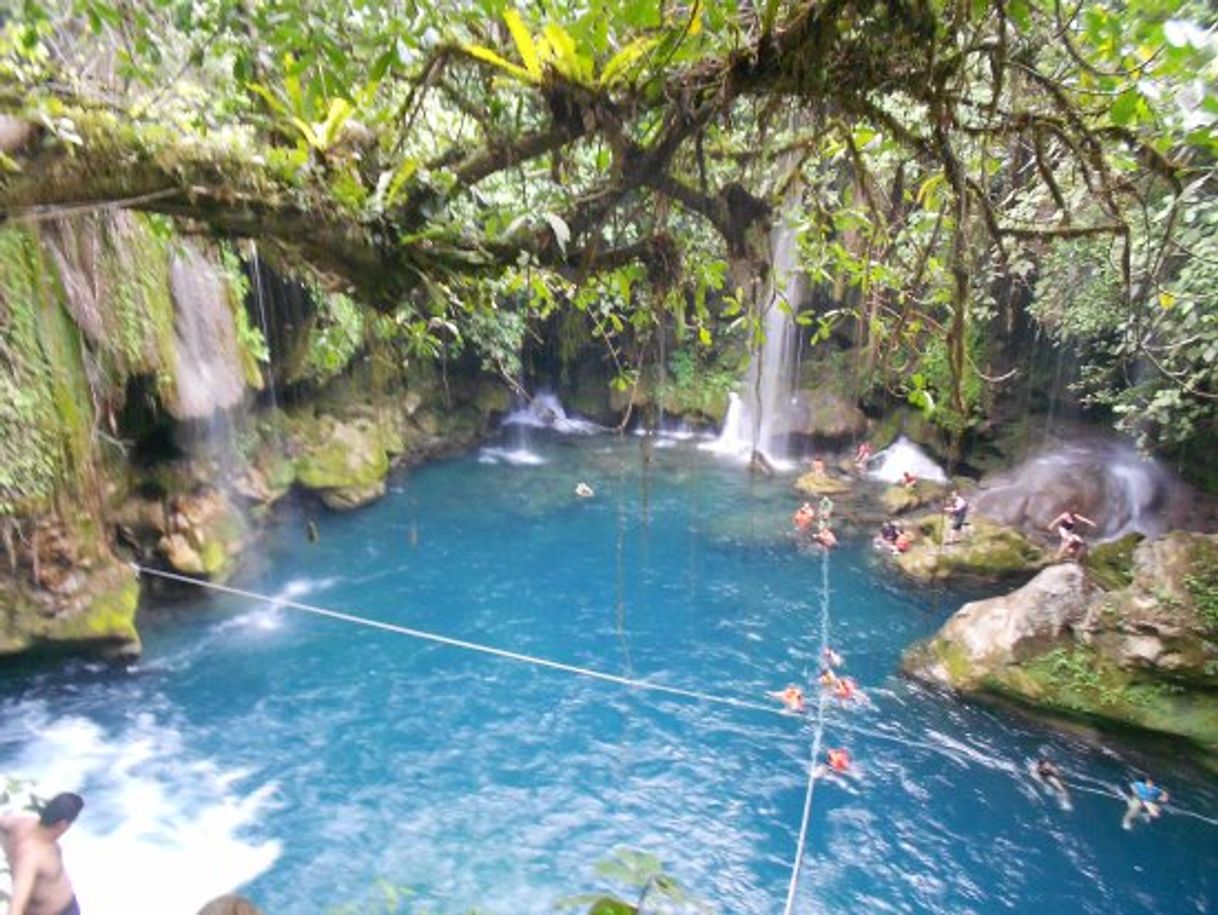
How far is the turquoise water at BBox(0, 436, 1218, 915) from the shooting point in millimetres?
5953

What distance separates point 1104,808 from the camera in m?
6.80

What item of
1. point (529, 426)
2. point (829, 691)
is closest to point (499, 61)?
point (829, 691)

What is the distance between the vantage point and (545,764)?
7.23 metres

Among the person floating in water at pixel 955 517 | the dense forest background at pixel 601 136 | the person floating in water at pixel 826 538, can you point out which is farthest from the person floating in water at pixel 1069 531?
the dense forest background at pixel 601 136

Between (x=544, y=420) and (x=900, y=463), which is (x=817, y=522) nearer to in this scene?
(x=900, y=463)

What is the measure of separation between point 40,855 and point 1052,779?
771cm

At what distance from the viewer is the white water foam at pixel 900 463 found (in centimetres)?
1509

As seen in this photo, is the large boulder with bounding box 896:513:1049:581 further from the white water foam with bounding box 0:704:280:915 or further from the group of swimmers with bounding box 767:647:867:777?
the white water foam with bounding box 0:704:280:915

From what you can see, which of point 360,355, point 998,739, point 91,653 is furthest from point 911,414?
point 91,653

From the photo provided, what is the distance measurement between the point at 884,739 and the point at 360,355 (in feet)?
34.8

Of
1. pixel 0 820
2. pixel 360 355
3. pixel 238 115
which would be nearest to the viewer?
pixel 238 115

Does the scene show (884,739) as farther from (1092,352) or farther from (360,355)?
(360,355)

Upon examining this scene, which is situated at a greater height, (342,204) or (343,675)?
(342,204)

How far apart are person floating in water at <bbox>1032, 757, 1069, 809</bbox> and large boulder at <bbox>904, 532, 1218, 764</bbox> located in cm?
80
